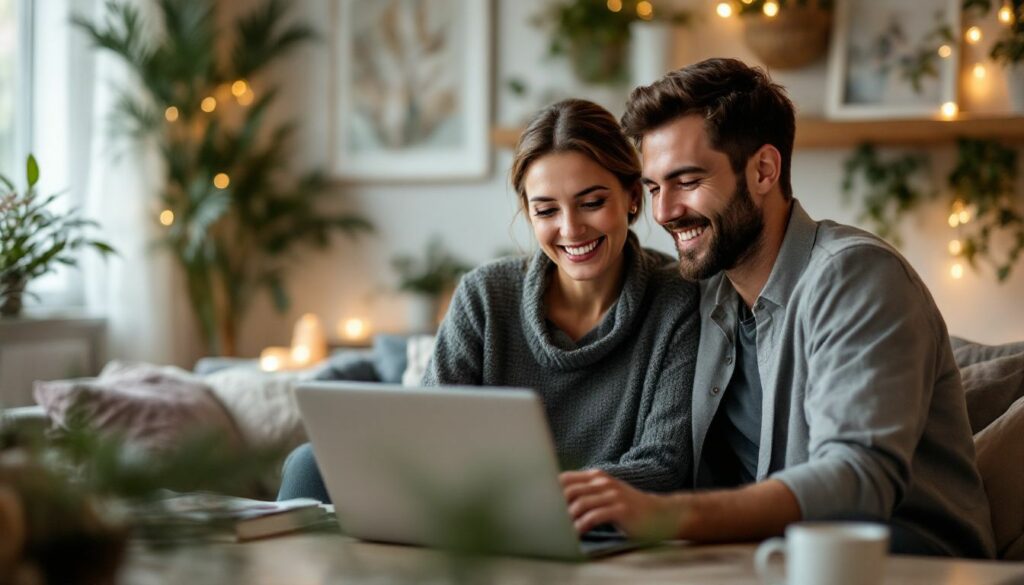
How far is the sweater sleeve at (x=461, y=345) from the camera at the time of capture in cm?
219

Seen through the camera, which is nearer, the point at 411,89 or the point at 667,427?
the point at 667,427

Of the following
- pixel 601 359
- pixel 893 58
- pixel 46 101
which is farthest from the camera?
pixel 46 101

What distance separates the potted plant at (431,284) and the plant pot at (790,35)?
4.73 ft

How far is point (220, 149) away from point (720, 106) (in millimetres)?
3463

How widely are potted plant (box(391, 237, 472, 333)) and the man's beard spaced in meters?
2.97

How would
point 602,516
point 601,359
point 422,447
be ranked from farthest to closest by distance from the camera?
point 601,359, point 602,516, point 422,447

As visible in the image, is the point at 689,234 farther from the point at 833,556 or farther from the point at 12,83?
the point at 12,83

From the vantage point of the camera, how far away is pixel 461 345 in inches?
86.6

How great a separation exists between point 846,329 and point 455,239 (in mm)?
3592

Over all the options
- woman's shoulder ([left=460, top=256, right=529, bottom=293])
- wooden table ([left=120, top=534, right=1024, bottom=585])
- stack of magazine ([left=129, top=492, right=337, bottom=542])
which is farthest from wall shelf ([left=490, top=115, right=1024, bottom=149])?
stack of magazine ([left=129, top=492, right=337, bottom=542])

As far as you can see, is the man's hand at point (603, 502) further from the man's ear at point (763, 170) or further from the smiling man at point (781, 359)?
the man's ear at point (763, 170)

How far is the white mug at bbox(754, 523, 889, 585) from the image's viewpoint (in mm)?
1108

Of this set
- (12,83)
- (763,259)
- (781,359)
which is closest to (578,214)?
(763,259)

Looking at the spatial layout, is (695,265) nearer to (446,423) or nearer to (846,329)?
(846,329)
